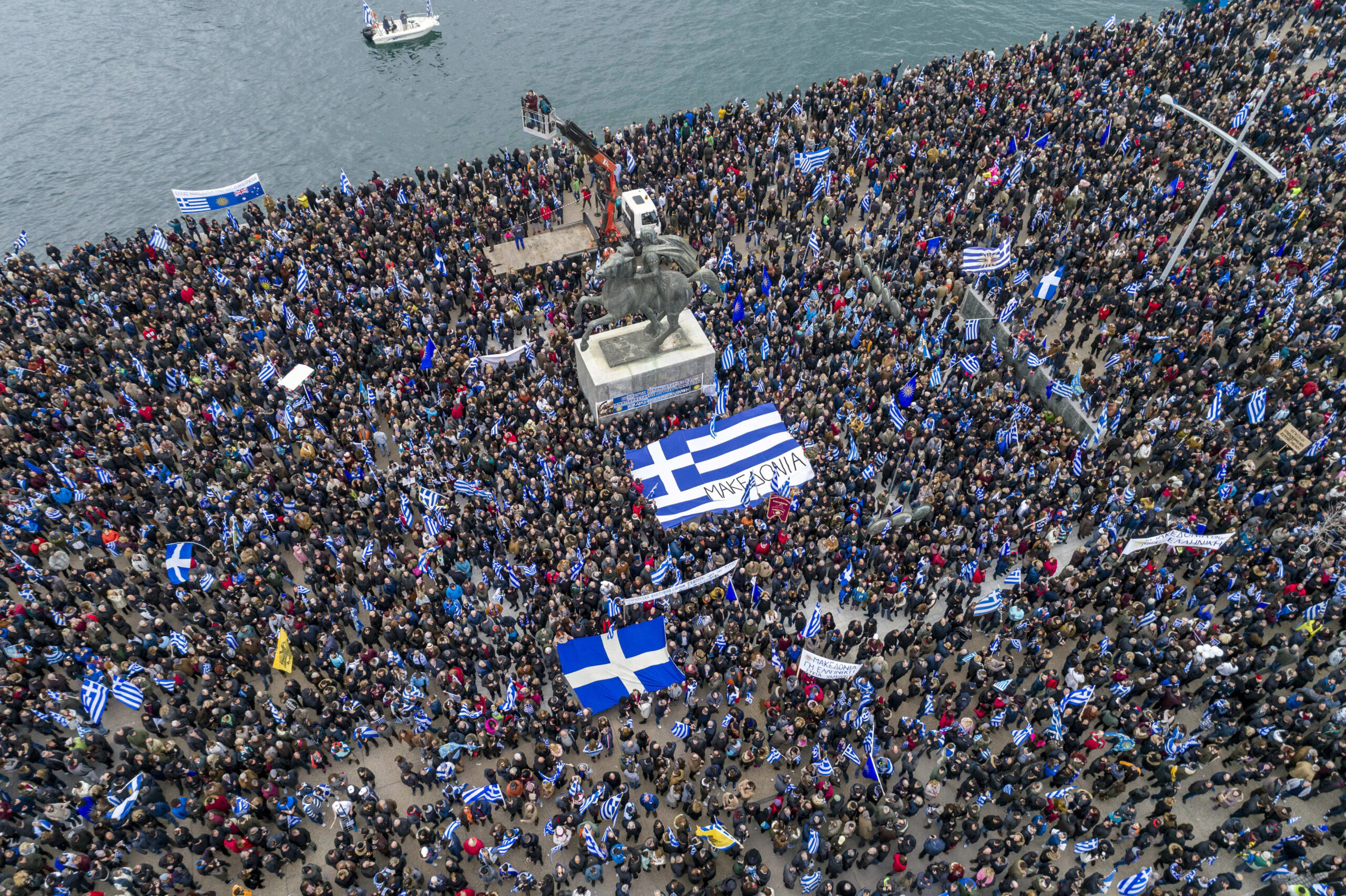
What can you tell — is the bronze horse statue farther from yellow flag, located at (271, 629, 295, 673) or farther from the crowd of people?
yellow flag, located at (271, 629, 295, 673)

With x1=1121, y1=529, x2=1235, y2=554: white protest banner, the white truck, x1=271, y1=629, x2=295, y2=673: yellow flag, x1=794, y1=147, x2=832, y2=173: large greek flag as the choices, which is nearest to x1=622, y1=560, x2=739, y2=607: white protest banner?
x1=271, y1=629, x2=295, y2=673: yellow flag

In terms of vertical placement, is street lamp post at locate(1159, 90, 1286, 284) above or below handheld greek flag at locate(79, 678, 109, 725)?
above

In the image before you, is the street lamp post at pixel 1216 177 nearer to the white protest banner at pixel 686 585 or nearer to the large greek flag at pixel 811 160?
the large greek flag at pixel 811 160

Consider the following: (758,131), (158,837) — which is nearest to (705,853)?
(158,837)

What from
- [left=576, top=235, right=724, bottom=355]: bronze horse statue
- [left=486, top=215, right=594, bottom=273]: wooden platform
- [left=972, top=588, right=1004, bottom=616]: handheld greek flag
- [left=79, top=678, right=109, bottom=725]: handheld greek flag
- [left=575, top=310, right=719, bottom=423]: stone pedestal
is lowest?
[left=972, top=588, right=1004, bottom=616]: handheld greek flag

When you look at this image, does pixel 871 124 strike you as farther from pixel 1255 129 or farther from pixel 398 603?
pixel 398 603

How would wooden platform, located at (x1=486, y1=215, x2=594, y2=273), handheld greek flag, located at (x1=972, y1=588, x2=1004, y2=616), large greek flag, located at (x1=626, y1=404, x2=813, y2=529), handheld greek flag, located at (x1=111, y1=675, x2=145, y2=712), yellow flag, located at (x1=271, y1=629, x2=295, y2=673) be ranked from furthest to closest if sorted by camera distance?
1. wooden platform, located at (x1=486, y1=215, x2=594, y2=273)
2. large greek flag, located at (x1=626, y1=404, x2=813, y2=529)
3. handheld greek flag, located at (x1=972, y1=588, x2=1004, y2=616)
4. yellow flag, located at (x1=271, y1=629, x2=295, y2=673)
5. handheld greek flag, located at (x1=111, y1=675, x2=145, y2=712)

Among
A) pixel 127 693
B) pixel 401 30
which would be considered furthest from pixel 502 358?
pixel 401 30

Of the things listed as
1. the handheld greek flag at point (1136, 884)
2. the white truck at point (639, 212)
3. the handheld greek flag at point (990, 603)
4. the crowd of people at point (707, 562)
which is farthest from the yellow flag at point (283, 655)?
the handheld greek flag at point (1136, 884)
